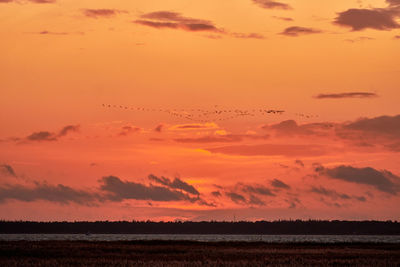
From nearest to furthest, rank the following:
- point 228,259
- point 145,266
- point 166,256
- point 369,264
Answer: point 145,266 < point 369,264 < point 228,259 < point 166,256

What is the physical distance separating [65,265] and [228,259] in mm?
18865

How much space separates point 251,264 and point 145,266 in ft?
33.0

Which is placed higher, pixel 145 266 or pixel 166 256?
pixel 145 266

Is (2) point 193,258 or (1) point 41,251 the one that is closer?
(2) point 193,258

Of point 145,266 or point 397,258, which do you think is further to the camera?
point 397,258

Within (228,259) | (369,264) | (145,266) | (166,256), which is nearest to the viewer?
(145,266)

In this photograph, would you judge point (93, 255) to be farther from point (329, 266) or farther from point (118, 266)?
point (329, 266)

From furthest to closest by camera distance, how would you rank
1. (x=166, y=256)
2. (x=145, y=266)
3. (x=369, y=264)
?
(x=166, y=256), (x=369, y=264), (x=145, y=266)

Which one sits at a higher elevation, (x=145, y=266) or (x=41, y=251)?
(x=145, y=266)

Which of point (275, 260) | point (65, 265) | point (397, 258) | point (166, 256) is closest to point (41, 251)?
point (166, 256)

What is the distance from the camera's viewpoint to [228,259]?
75.6 m

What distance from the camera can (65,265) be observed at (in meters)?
63.8

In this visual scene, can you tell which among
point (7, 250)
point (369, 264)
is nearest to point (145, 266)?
point (369, 264)

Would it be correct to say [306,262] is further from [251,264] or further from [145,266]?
[145,266]
